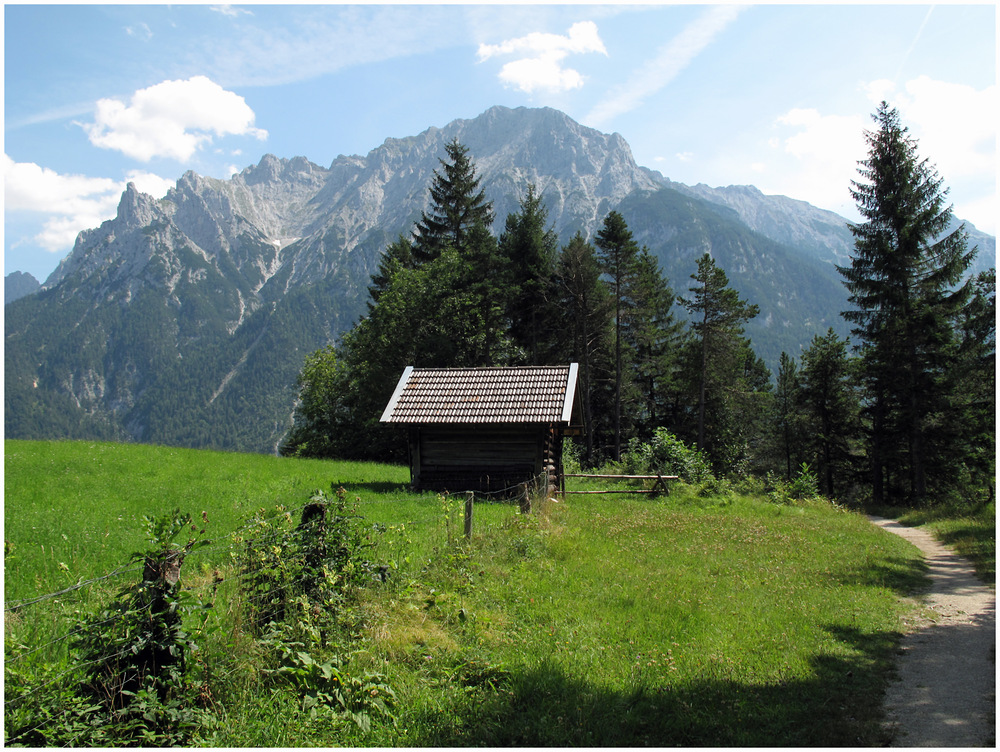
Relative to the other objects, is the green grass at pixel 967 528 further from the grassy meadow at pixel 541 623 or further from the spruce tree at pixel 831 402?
the spruce tree at pixel 831 402

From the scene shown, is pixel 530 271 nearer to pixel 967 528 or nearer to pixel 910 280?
pixel 910 280

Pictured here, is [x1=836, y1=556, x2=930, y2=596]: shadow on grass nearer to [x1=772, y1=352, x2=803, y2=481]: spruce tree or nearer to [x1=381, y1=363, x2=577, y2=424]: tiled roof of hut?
[x1=381, y1=363, x2=577, y2=424]: tiled roof of hut

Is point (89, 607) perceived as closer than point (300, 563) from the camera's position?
Yes

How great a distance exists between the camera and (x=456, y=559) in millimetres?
9281

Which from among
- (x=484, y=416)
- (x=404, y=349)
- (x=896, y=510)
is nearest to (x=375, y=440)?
(x=404, y=349)

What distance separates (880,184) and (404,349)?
91.6 ft

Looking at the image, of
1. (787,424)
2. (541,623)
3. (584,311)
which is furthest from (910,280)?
(541,623)

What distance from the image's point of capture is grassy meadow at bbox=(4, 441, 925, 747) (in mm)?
5215

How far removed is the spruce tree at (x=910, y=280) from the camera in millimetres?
26766

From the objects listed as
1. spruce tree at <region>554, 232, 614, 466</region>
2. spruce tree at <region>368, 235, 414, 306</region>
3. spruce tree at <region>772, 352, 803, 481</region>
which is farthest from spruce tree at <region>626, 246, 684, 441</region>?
spruce tree at <region>368, 235, 414, 306</region>

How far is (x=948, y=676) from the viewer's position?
6.55m

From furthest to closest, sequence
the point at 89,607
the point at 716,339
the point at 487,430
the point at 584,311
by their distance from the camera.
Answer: the point at 716,339
the point at 584,311
the point at 487,430
the point at 89,607

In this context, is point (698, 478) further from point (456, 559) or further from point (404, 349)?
point (404, 349)

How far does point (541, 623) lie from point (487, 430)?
451 inches
